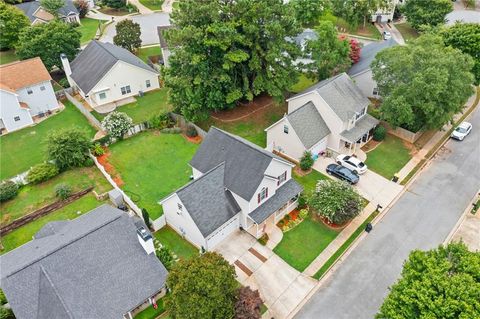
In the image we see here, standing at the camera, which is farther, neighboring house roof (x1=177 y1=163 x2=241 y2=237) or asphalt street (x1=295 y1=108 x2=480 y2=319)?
neighboring house roof (x1=177 y1=163 x2=241 y2=237)

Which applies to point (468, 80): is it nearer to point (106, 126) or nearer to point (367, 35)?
point (367, 35)

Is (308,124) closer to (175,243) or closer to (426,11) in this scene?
(175,243)

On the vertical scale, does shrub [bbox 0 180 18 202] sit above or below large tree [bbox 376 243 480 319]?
below

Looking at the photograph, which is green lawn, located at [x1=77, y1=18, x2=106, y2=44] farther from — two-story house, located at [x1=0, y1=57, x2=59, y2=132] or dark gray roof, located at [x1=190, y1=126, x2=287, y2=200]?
dark gray roof, located at [x1=190, y1=126, x2=287, y2=200]

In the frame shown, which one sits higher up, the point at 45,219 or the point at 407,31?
the point at 407,31

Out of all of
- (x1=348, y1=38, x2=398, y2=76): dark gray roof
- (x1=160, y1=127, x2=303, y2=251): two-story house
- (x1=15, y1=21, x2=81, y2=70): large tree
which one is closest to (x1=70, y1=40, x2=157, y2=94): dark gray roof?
(x1=15, y1=21, x2=81, y2=70): large tree

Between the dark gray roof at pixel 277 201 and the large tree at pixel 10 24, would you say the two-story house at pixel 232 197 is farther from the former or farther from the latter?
the large tree at pixel 10 24

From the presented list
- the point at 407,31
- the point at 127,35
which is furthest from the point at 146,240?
the point at 407,31
